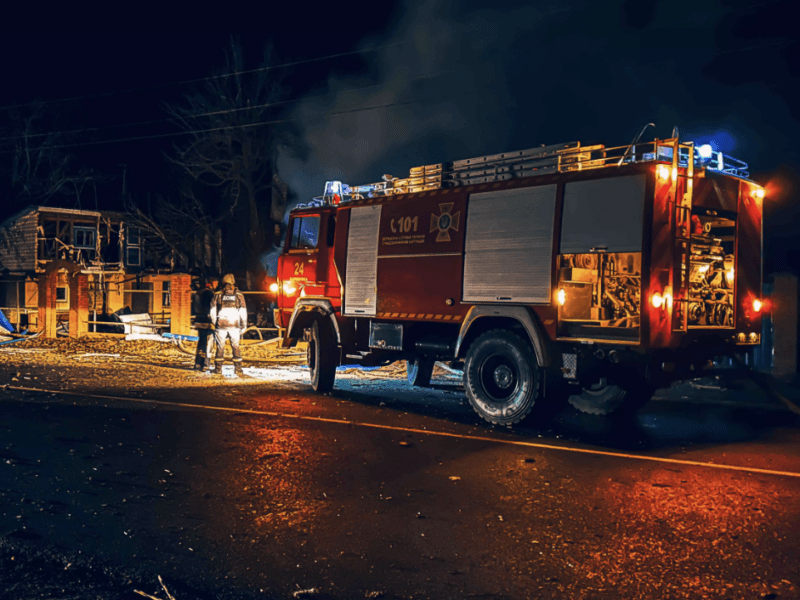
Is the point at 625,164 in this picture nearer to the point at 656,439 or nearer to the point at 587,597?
the point at 656,439

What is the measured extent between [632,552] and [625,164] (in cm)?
452

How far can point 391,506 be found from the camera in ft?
17.1

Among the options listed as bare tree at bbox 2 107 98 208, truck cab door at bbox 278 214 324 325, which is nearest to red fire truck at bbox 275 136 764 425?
truck cab door at bbox 278 214 324 325

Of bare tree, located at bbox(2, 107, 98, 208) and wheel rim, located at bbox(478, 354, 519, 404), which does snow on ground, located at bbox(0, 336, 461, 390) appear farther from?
bare tree, located at bbox(2, 107, 98, 208)

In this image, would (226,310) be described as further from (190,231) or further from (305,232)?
(190,231)

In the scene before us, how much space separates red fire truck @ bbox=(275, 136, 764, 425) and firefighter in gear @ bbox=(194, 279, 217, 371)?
13.2ft

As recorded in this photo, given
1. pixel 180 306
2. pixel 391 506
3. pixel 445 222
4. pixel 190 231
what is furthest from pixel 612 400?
pixel 190 231

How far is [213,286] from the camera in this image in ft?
46.3

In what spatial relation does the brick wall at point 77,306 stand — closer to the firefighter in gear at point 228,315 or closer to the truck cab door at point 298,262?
the firefighter in gear at point 228,315

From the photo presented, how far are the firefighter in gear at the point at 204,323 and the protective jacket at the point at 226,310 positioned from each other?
0.58 feet

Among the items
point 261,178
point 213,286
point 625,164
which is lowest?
point 213,286

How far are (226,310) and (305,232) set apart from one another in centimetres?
254

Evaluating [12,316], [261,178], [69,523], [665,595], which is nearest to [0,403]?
[69,523]

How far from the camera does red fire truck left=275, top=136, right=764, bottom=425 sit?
7586 mm
